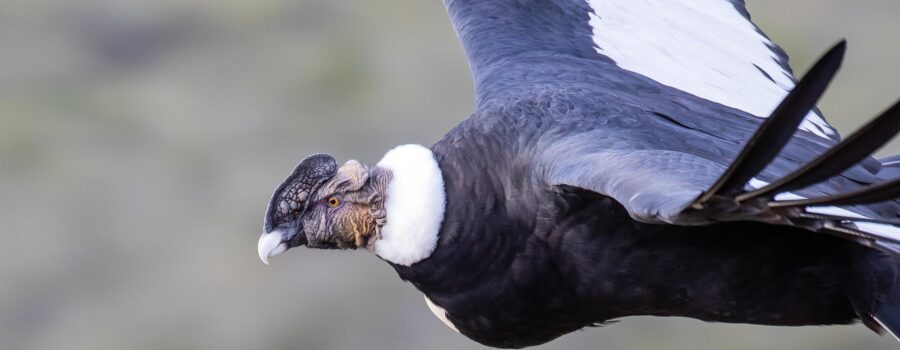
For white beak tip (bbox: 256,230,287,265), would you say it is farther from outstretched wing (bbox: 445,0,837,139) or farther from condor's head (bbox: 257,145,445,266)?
outstretched wing (bbox: 445,0,837,139)

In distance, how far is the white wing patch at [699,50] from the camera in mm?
4508

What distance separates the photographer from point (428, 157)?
3.85 meters

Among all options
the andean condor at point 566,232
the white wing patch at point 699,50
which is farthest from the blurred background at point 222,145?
the andean condor at point 566,232

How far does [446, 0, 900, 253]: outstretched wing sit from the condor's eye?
16.3 inches

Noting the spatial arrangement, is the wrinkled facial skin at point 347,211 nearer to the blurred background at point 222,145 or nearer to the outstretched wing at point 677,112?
the outstretched wing at point 677,112

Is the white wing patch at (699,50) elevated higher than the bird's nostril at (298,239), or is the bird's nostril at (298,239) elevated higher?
the white wing patch at (699,50)

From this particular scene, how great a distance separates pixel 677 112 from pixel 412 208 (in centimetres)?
78

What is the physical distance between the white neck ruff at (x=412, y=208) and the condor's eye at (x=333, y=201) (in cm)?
12

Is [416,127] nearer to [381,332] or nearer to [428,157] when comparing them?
[381,332]

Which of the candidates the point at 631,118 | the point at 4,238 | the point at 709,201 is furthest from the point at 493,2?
the point at 4,238

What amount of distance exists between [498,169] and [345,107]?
17.4 feet

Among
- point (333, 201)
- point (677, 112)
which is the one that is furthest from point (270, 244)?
point (677, 112)

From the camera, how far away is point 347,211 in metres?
3.87

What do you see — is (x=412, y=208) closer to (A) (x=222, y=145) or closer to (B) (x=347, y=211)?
(B) (x=347, y=211)
